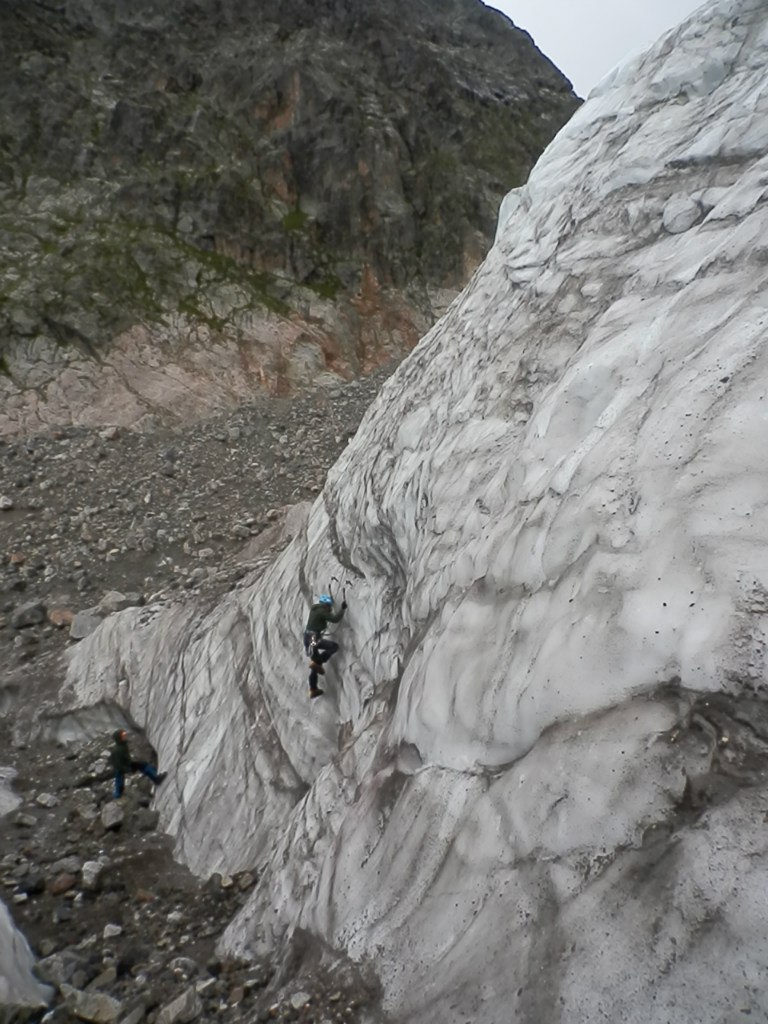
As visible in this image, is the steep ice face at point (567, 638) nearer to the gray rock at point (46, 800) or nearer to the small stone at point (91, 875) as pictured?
the small stone at point (91, 875)

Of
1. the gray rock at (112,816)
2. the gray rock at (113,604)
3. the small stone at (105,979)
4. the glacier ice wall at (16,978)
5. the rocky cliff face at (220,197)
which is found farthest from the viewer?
the rocky cliff face at (220,197)

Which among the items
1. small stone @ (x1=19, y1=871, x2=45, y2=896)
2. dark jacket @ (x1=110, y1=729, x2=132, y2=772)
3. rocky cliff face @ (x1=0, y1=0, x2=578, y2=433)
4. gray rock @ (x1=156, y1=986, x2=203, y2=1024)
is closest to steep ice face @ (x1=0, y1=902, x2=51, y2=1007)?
gray rock @ (x1=156, y1=986, x2=203, y2=1024)

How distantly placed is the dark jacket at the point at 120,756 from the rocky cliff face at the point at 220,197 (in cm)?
1704

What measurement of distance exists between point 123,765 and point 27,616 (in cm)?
652

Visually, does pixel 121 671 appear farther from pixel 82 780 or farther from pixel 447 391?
pixel 447 391

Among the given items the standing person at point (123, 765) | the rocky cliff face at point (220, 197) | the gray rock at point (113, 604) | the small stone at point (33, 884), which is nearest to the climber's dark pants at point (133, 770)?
the standing person at point (123, 765)

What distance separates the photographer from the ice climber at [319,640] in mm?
7672

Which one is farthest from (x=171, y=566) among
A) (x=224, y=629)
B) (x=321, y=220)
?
(x=321, y=220)

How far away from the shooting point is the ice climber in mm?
7672

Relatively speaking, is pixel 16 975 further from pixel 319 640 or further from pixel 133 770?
pixel 133 770

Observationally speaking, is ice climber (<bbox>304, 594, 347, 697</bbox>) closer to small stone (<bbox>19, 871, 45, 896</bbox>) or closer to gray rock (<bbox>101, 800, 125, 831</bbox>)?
gray rock (<bbox>101, 800, 125, 831</bbox>)

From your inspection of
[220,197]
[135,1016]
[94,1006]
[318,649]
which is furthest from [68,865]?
[220,197]

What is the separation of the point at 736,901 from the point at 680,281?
438 cm

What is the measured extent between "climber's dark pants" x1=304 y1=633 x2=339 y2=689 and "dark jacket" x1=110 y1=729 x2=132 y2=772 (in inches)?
129
